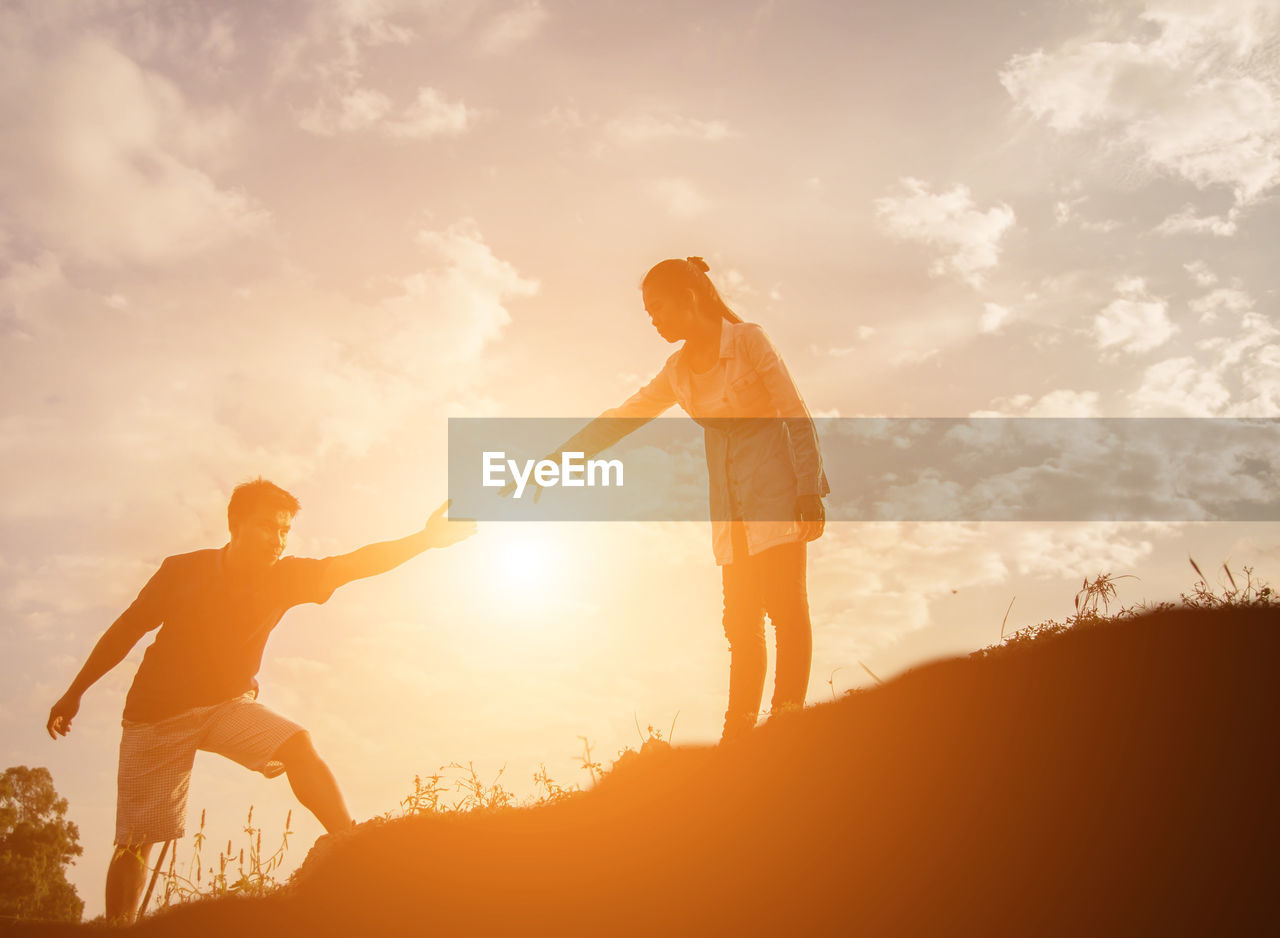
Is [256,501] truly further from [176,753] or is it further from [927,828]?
[927,828]

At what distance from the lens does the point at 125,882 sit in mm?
4711

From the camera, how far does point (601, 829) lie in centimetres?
362

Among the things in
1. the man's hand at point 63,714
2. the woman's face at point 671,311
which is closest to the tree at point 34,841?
the man's hand at point 63,714

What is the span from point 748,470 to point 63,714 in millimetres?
4988

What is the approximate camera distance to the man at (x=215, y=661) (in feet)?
17.0

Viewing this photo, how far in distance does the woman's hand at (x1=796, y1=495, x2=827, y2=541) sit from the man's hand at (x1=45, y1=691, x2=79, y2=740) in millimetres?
5142

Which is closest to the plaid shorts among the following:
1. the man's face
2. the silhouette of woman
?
the man's face

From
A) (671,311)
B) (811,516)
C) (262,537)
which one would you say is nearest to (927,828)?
(811,516)

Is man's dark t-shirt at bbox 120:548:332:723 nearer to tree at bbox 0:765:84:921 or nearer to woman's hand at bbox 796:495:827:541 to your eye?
woman's hand at bbox 796:495:827:541

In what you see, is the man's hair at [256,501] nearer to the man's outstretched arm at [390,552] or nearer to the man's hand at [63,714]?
the man's outstretched arm at [390,552]

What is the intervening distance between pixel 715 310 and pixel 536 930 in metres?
3.82

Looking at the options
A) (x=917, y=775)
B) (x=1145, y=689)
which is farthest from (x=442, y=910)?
(x=1145, y=689)

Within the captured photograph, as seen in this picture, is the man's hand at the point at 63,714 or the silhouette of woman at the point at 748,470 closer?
the silhouette of woman at the point at 748,470

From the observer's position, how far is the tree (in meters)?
22.2
